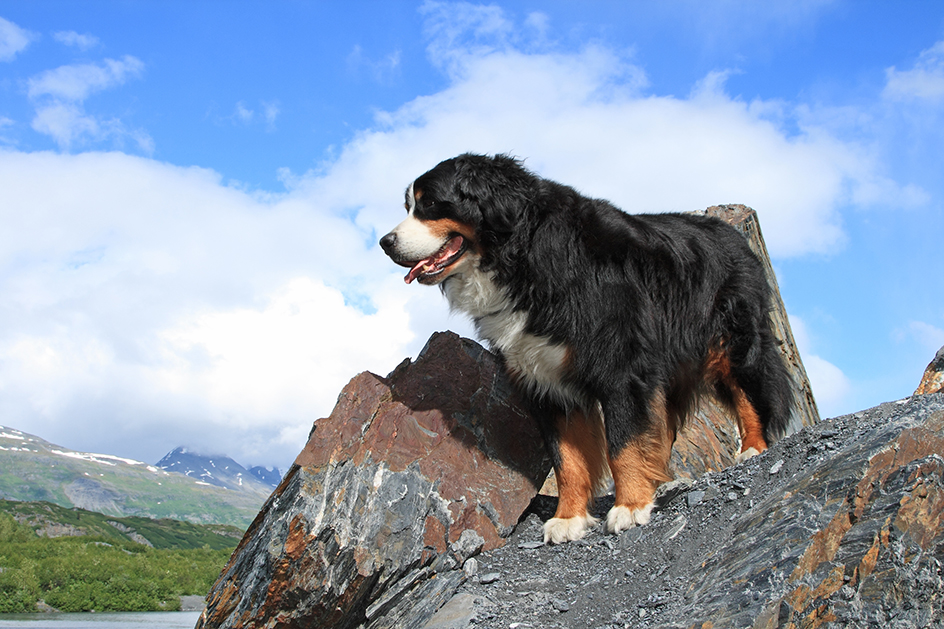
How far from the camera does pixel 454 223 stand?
4840 mm

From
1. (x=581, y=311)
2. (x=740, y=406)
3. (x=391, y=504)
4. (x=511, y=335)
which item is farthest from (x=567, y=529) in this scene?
(x=740, y=406)

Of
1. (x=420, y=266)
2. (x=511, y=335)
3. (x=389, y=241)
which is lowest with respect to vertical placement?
(x=511, y=335)

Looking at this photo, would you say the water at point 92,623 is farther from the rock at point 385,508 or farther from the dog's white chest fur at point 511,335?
the dog's white chest fur at point 511,335

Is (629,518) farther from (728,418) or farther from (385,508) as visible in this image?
(728,418)

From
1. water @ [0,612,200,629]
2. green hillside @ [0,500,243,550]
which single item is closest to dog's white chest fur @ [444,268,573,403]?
water @ [0,612,200,629]

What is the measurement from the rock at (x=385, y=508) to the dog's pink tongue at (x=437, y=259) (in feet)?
4.31

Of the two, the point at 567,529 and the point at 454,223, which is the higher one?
→ the point at 454,223

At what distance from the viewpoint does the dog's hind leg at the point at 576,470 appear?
488 cm

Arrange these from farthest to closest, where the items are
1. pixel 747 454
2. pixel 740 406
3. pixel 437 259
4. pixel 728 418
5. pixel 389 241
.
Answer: pixel 728 418 → pixel 740 406 → pixel 747 454 → pixel 437 259 → pixel 389 241

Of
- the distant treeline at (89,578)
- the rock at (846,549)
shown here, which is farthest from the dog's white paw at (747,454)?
the distant treeline at (89,578)

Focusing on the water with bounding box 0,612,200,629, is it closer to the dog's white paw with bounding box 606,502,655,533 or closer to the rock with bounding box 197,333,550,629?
the rock with bounding box 197,333,550,629

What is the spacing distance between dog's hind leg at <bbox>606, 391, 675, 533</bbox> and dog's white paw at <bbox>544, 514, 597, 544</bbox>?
0.24m

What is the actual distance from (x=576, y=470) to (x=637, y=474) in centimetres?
55

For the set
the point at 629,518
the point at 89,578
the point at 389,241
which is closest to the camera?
the point at 629,518
